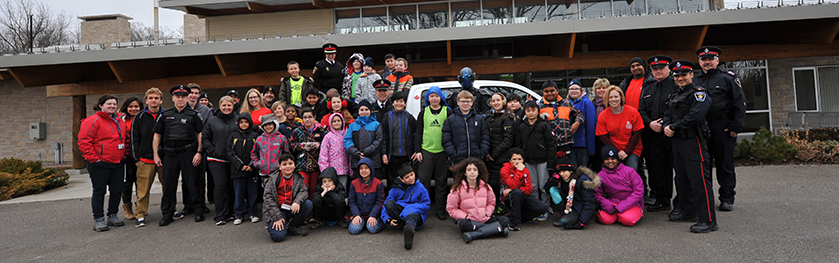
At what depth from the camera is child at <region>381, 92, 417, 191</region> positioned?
5371mm

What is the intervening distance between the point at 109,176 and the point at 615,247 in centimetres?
610

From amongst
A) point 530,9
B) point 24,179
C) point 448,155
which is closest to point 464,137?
point 448,155

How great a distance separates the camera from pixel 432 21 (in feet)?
49.2

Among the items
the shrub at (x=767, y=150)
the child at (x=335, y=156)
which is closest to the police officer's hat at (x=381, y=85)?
the child at (x=335, y=156)

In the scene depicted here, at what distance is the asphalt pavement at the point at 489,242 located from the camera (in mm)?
3830

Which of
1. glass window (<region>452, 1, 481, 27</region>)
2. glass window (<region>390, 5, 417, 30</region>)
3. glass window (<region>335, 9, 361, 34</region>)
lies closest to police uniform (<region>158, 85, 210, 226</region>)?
glass window (<region>335, 9, 361, 34</region>)

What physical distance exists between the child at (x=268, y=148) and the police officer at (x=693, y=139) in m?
4.55

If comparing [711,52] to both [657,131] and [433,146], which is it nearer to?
[657,131]

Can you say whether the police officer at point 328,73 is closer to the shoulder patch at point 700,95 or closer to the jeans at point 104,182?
the jeans at point 104,182

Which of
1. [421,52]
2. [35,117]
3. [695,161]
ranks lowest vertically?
[695,161]

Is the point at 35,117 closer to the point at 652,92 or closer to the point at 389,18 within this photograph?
the point at 389,18

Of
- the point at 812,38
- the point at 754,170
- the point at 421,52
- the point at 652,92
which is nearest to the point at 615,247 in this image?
the point at 652,92

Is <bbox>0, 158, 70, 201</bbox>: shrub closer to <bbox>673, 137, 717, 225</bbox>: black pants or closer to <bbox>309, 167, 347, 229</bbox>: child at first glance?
<bbox>309, 167, 347, 229</bbox>: child

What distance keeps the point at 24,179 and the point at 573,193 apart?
1201cm
